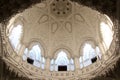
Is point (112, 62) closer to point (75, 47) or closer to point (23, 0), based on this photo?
point (75, 47)

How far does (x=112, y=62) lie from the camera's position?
80.2 ft

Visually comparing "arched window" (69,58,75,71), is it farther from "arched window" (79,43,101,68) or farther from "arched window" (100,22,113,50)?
"arched window" (100,22,113,50)

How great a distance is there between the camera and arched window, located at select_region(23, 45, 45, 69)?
92.5 feet

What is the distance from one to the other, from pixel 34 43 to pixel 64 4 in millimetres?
5202

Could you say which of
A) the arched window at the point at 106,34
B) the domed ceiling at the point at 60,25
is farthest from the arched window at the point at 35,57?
the arched window at the point at 106,34

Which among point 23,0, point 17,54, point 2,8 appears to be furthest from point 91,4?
point 17,54

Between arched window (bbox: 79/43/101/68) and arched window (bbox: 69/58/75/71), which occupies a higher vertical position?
arched window (bbox: 79/43/101/68)

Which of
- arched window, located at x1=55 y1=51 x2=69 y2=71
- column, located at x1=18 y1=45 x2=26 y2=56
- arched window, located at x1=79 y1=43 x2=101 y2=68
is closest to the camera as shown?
column, located at x1=18 y1=45 x2=26 y2=56

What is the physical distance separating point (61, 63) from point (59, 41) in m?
2.63

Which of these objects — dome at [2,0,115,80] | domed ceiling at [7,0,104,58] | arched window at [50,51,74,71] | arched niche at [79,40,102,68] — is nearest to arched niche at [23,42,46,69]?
dome at [2,0,115,80]

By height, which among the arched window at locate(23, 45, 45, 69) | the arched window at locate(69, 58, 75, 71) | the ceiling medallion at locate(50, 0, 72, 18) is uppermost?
the ceiling medallion at locate(50, 0, 72, 18)

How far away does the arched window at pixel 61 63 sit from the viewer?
28.8 m

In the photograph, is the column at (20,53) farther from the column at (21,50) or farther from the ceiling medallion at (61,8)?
the ceiling medallion at (61,8)

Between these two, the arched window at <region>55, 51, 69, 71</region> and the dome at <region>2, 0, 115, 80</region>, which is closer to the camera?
the dome at <region>2, 0, 115, 80</region>
